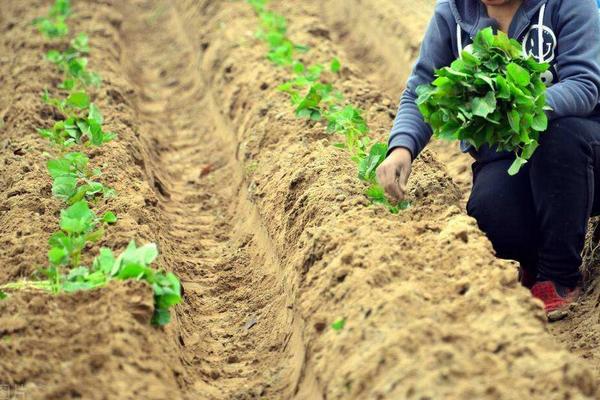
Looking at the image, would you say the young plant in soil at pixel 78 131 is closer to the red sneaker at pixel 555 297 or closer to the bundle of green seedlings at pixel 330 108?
the bundle of green seedlings at pixel 330 108

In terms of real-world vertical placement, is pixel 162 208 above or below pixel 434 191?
below

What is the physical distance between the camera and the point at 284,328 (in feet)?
12.7

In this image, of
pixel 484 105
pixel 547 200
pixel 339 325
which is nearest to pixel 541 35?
pixel 484 105

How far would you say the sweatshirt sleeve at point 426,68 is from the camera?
392 centimetres

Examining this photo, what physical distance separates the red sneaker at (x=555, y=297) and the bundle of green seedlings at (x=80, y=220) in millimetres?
1550

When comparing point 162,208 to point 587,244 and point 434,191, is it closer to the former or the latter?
point 434,191

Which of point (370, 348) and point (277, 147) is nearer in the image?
point (370, 348)

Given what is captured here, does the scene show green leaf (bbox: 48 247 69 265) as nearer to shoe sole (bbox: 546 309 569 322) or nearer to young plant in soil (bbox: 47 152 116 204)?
young plant in soil (bbox: 47 152 116 204)

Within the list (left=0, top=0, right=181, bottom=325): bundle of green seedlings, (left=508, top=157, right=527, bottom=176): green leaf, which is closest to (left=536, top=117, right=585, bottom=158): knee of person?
(left=508, top=157, right=527, bottom=176): green leaf

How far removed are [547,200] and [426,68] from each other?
792 millimetres

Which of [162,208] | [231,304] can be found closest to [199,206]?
[162,208]

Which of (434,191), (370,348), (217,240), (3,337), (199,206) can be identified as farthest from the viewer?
(199,206)

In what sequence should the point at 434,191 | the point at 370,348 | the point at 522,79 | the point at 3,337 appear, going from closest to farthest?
the point at 370,348 < the point at 3,337 < the point at 522,79 < the point at 434,191

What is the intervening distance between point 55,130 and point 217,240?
1.11 m
